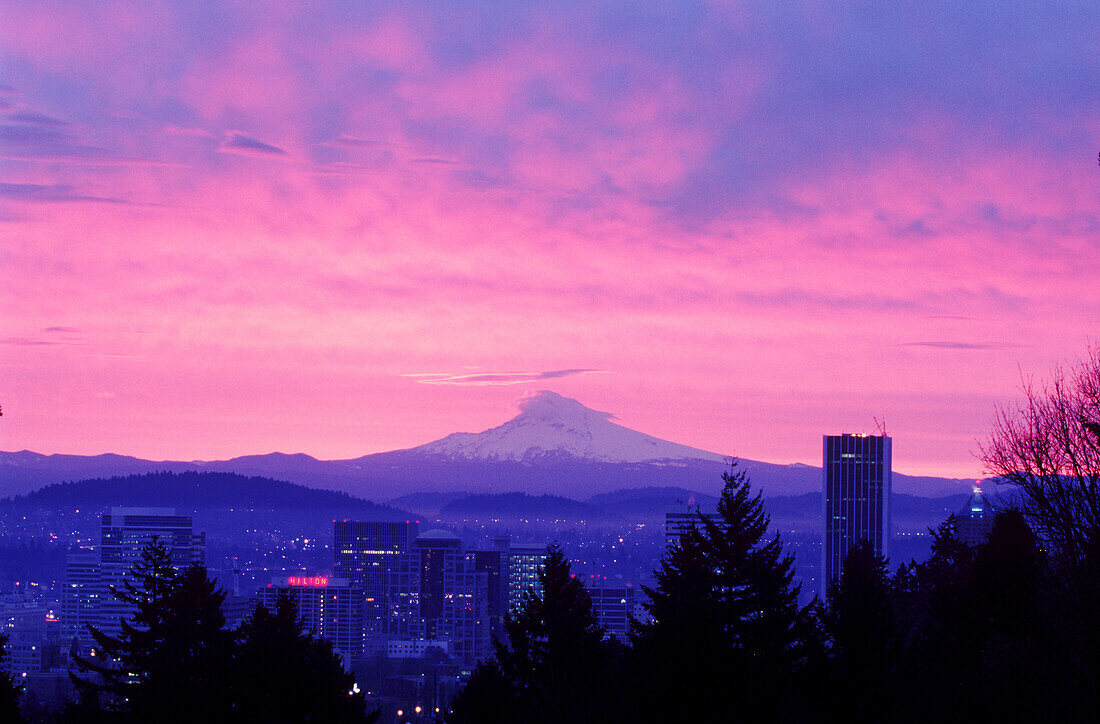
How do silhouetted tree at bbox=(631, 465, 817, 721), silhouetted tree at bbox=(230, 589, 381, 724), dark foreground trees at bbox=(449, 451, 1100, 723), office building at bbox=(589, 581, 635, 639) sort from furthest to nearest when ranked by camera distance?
office building at bbox=(589, 581, 635, 639)
silhouetted tree at bbox=(230, 589, 381, 724)
silhouetted tree at bbox=(631, 465, 817, 721)
dark foreground trees at bbox=(449, 451, 1100, 723)

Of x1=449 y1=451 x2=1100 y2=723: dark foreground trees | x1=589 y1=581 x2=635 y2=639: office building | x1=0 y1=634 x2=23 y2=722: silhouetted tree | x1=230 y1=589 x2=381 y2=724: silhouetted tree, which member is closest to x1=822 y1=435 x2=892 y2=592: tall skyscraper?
x1=589 y1=581 x2=635 y2=639: office building

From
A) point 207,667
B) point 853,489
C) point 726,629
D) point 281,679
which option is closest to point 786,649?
point 726,629

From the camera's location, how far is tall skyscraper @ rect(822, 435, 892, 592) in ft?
626

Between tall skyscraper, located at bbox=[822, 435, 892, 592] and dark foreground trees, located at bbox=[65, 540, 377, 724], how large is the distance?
568ft

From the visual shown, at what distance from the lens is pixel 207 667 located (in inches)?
889

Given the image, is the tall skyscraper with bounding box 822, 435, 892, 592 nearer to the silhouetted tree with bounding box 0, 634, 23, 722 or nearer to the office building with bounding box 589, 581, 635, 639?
the office building with bounding box 589, 581, 635, 639

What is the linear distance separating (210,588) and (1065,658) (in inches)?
648

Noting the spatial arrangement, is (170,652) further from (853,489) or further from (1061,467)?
(853,489)

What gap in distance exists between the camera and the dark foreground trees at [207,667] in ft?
70.4

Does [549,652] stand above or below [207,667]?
above

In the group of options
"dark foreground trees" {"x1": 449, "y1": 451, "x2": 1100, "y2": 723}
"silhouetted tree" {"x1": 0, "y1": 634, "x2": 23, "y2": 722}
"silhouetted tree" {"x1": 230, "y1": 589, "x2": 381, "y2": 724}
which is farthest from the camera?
"silhouetted tree" {"x1": 230, "y1": 589, "x2": 381, "y2": 724}

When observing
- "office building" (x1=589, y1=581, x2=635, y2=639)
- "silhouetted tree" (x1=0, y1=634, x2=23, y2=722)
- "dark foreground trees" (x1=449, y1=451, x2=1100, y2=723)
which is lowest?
"office building" (x1=589, y1=581, x2=635, y2=639)

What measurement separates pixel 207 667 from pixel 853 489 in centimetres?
17785

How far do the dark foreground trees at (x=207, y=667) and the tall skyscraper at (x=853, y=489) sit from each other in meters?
173
